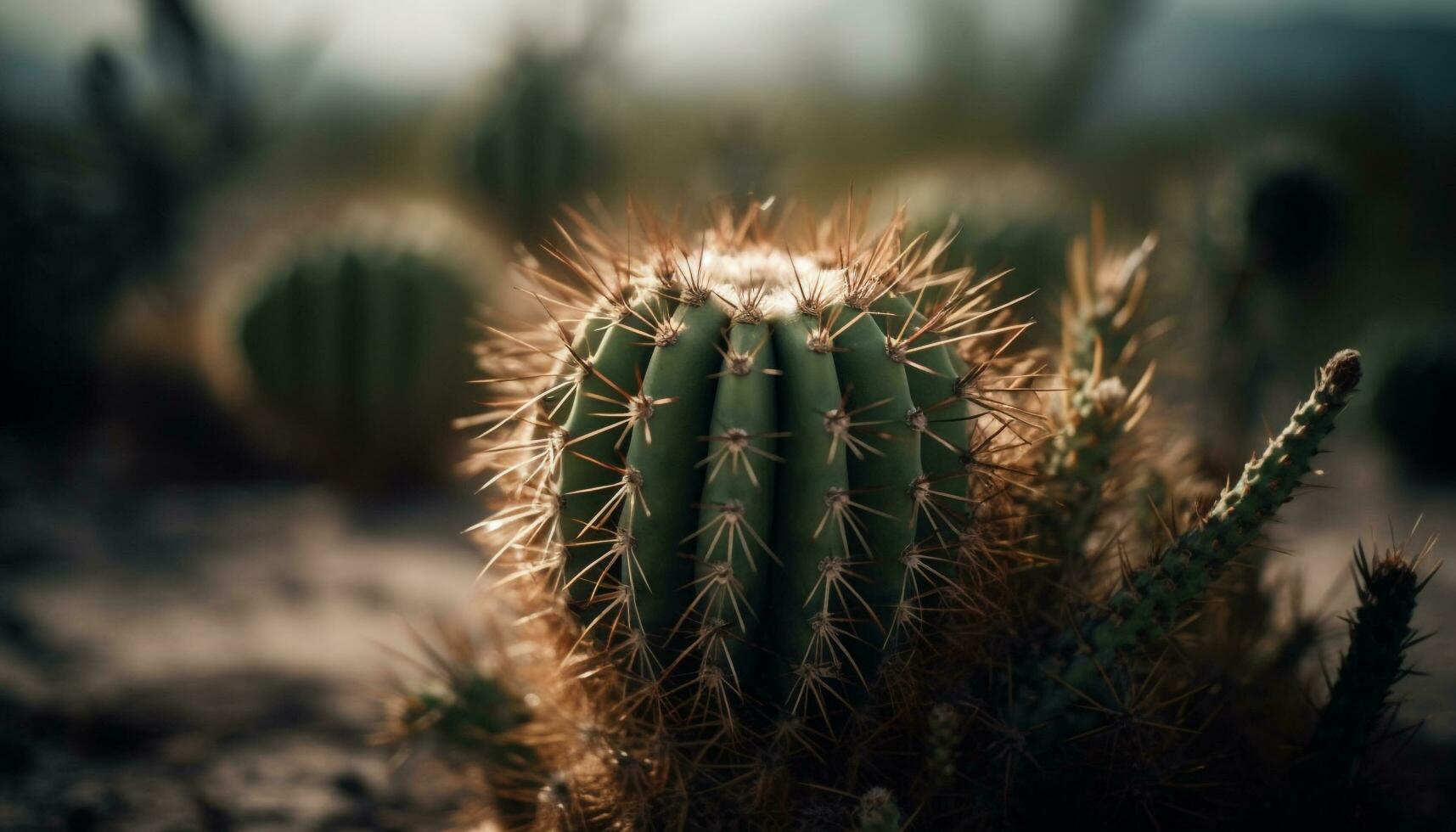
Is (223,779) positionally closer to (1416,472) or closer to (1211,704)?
(1211,704)

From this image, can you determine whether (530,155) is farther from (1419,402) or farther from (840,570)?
(840,570)

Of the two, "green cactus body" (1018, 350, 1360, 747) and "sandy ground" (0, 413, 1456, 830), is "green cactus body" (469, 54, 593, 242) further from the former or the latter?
"green cactus body" (1018, 350, 1360, 747)

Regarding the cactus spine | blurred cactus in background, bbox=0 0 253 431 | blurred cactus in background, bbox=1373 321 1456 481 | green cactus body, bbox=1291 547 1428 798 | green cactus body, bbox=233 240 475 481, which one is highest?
blurred cactus in background, bbox=0 0 253 431

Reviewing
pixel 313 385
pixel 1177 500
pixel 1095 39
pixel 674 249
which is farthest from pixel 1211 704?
pixel 1095 39

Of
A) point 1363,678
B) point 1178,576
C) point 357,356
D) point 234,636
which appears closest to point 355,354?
point 357,356

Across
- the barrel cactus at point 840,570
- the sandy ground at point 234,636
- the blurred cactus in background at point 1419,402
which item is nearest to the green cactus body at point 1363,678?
the barrel cactus at point 840,570

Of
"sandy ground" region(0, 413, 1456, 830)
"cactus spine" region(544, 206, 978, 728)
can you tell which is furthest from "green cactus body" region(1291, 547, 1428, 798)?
"cactus spine" region(544, 206, 978, 728)
